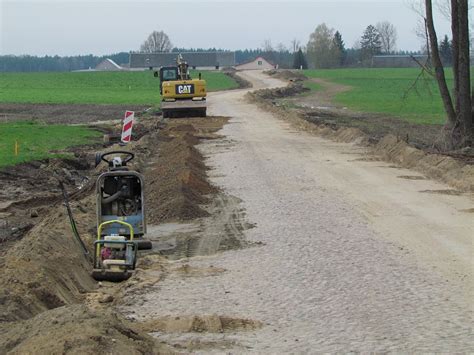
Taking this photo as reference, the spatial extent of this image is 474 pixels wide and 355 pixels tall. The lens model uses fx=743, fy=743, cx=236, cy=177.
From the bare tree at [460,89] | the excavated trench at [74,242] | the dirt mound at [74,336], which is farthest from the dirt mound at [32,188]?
the bare tree at [460,89]

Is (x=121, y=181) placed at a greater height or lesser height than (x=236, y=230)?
greater

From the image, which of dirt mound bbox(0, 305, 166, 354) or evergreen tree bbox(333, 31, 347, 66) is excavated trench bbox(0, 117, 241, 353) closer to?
dirt mound bbox(0, 305, 166, 354)

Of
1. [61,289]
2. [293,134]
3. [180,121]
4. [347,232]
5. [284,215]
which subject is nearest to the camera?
[61,289]

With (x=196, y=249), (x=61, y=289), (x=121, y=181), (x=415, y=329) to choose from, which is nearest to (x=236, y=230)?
(x=196, y=249)

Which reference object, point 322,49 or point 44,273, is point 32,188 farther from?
point 322,49

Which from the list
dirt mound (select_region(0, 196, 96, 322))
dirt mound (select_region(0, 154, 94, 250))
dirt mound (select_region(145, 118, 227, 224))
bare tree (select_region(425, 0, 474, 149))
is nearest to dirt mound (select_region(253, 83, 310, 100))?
dirt mound (select_region(145, 118, 227, 224))

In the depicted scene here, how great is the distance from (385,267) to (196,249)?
9.70ft

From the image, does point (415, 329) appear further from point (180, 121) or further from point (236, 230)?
point (180, 121)

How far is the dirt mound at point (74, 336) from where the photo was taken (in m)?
5.42

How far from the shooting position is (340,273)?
371 inches

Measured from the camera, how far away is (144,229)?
10867 millimetres

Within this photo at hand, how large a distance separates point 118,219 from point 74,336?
212 inches

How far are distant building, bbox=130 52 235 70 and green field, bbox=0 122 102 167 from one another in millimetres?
120334

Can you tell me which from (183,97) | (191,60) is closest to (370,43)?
(191,60)
